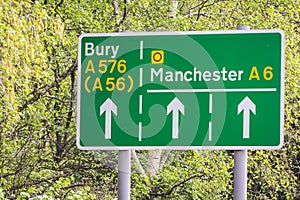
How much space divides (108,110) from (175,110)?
298mm

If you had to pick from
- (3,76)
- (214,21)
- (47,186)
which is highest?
(214,21)

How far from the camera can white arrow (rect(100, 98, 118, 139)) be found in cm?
426

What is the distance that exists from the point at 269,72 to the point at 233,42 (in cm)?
21

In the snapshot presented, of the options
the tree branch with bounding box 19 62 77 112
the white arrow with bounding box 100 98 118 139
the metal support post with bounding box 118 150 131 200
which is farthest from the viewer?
the tree branch with bounding box 19 62 77 112

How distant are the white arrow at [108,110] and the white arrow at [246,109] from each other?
1.84ft

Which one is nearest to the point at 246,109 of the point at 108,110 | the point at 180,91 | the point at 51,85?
the point at 180,91

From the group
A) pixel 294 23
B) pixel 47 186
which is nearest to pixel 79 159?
pixel 47 186

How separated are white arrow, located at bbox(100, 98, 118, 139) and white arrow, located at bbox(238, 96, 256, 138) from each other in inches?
22.0

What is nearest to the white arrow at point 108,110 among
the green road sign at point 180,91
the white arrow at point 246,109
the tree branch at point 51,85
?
the green road sign at point 180,91

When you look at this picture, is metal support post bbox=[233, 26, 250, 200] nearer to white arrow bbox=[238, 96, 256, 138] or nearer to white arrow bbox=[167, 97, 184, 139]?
white arrow bbox=[238, 96, 256, 138]

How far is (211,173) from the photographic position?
1468 centimetres

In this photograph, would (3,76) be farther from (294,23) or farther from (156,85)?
(294,23)

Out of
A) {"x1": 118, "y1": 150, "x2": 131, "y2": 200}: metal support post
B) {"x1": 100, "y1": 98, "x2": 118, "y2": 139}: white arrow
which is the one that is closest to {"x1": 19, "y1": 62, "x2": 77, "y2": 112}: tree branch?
{"x1": 100, "y1": 98, "x2": 118, "y2": 139}: white arrow

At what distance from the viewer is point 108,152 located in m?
12.6
